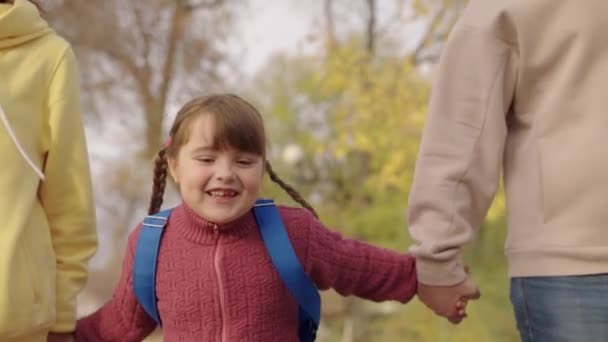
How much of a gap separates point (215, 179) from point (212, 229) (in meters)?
0.15

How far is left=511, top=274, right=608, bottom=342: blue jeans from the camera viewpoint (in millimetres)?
1810

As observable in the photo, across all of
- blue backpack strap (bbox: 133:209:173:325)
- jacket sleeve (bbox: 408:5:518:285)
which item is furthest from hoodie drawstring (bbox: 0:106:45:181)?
jacket sleeve (bbox: 408:5:518:285)

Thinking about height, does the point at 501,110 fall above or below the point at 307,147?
above

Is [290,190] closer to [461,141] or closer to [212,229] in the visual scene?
[212,229]

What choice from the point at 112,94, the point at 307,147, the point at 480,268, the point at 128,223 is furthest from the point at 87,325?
Answer: the point at 128,223

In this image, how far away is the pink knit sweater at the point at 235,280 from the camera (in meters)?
2.00

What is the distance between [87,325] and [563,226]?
4.26ft

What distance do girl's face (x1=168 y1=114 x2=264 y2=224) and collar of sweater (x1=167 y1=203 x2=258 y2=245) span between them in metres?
0.04

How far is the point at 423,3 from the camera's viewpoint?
6355 mm

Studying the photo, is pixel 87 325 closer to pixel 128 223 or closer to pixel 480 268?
pixel 480 268

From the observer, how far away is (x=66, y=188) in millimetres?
2119

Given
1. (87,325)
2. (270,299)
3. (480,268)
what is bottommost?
(480,268)

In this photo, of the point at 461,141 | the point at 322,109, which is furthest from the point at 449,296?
the point at 322,109

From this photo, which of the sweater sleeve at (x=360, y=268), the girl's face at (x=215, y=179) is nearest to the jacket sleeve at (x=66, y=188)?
the girl's face at (x=215, y=179)
